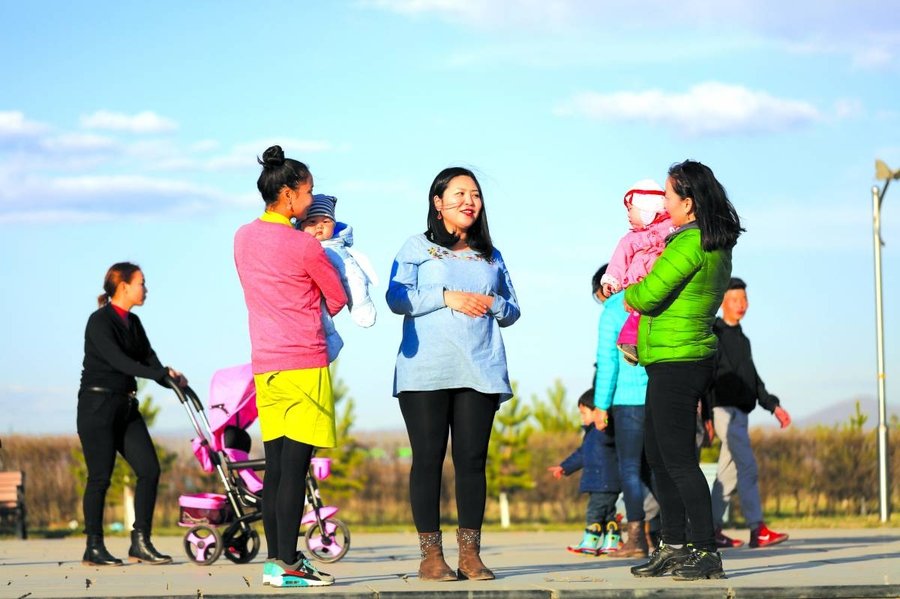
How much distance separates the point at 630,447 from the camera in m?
9.74

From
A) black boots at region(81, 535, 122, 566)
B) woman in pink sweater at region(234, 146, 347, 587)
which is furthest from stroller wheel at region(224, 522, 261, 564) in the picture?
woman in pink sweater at region(234, 146, 347, 587)

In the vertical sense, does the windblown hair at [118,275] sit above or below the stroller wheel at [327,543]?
above

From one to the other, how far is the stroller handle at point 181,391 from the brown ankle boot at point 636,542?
3.17m

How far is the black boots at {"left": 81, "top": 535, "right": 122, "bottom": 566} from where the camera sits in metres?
9.97

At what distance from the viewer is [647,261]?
7.92 metres

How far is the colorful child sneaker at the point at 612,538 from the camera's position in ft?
35.6

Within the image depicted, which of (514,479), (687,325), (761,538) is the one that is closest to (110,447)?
(687,325)

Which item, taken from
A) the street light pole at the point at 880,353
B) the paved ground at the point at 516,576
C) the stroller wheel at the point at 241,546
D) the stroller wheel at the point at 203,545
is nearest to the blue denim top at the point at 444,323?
the paved ground at the point at 516,576

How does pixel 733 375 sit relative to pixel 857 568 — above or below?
above

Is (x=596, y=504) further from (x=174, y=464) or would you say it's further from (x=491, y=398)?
(x=174, y=464)

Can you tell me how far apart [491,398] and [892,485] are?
631 inches

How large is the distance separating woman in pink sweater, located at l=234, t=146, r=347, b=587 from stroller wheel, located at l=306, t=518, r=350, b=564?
3.07 m

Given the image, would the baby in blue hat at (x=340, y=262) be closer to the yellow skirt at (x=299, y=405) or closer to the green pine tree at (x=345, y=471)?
the yellow skirt at (x=299, y=405)

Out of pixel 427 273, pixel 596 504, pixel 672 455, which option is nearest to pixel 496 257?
pixel 427 273
